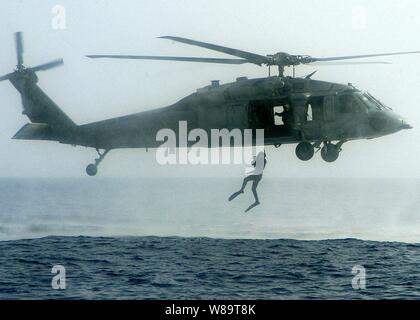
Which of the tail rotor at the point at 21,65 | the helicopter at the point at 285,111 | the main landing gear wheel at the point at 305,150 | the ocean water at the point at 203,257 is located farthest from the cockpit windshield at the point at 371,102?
the ocean water at the point at 203,257

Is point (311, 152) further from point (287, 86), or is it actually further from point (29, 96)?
point (29, 96)

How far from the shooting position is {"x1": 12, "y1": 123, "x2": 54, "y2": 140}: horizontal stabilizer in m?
26.7

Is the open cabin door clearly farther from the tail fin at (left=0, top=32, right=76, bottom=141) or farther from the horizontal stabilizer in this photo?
the horizontal stabilizer

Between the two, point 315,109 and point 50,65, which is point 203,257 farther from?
point 315,109

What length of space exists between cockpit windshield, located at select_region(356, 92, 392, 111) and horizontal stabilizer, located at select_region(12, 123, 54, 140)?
573 inches

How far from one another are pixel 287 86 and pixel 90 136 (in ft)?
31.5

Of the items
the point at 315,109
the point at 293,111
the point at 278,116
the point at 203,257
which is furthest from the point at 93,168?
the point at 203,257

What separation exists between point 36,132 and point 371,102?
51.0 ft

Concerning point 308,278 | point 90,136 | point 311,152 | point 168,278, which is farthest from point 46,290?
point 311,152

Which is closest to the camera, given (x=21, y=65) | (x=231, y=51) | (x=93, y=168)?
(x=231, y=51)

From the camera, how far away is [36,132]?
2822 centimetres

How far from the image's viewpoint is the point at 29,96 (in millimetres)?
30750

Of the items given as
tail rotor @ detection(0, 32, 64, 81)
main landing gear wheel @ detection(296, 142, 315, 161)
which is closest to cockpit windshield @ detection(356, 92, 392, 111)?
main landing gear wheel @ detection(296, 142, 315, 161)

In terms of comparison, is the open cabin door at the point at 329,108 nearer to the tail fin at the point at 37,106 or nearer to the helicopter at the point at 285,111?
the helicopter at the point at 285,111
